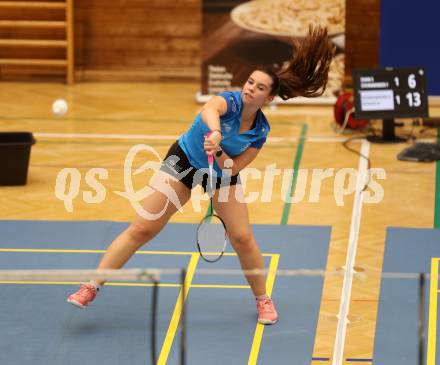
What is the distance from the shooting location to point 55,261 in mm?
7598

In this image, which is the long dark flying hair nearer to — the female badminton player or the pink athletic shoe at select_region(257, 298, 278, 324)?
the female badminton player

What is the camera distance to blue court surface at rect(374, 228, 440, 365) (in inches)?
243

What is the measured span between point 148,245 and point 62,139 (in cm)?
359

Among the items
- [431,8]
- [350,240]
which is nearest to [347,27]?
[431,8]

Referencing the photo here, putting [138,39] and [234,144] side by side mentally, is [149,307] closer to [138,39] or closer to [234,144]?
[234,144]

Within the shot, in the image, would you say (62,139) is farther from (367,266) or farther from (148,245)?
(367,266)

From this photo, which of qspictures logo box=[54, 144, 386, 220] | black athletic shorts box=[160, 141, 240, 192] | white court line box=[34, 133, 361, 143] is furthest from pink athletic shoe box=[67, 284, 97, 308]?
white court line box=[34, 133, 361, 143]

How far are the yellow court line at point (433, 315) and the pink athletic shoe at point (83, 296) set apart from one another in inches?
83.6

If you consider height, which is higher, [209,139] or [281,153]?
[209,139]

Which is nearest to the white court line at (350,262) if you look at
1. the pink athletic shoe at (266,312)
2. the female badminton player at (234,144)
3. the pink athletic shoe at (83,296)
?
the pink athletic shoe at (266,312)

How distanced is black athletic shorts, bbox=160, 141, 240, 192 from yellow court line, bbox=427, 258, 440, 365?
155 centimetres

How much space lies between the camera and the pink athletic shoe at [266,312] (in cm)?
655

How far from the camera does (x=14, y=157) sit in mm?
9328

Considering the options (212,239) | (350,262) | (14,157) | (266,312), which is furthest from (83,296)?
(14,157)
